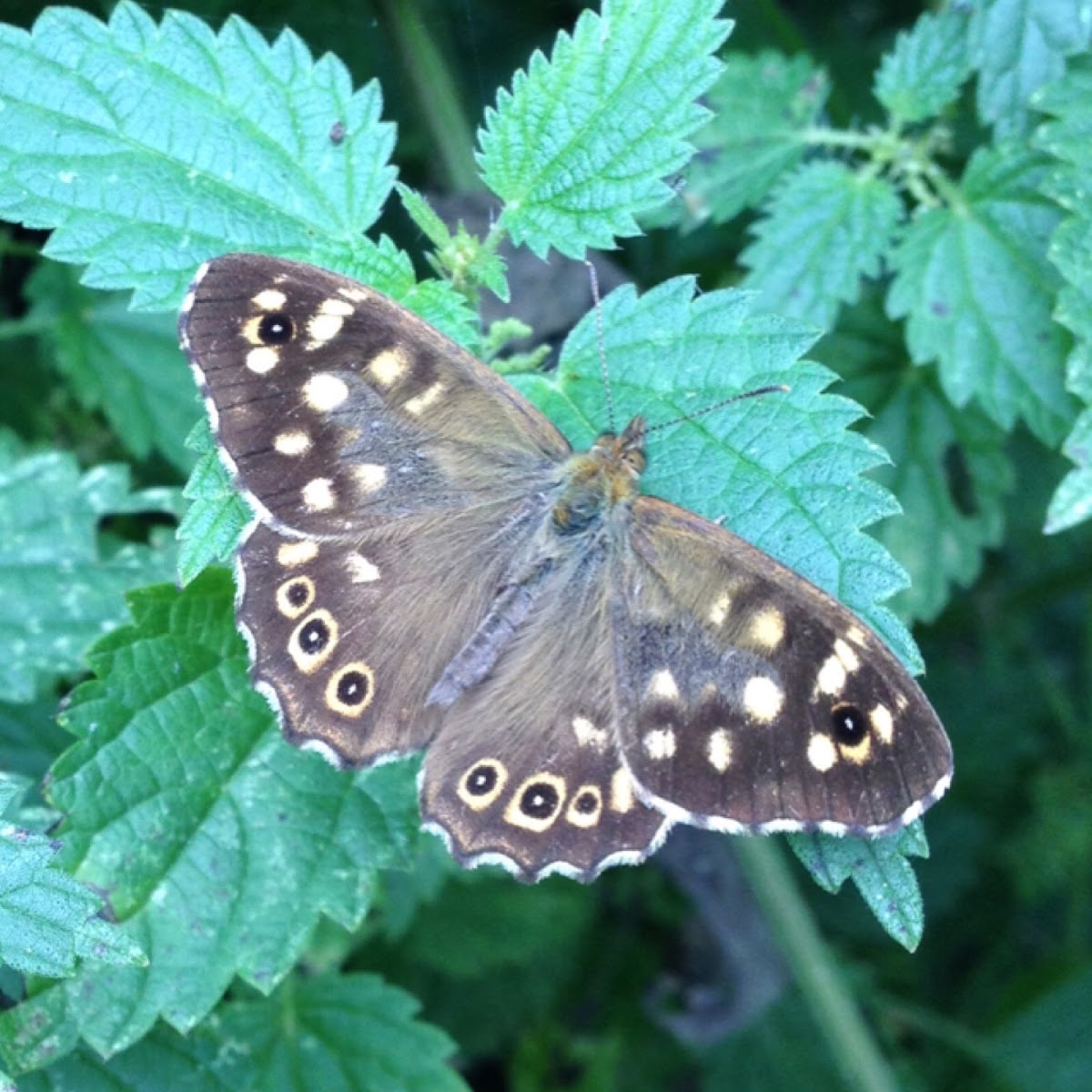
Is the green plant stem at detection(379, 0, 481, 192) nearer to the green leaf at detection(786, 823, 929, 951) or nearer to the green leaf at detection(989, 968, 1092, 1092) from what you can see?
the green leaf at detection(786, 823, 929, 951)

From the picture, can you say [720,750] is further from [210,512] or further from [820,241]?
[820,241]

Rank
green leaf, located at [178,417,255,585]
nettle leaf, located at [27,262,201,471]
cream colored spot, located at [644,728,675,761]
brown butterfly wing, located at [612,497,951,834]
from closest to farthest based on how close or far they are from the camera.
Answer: brown butterfly wing, located at [612,497,951,834], cream colored spot, located at [644,728,675,761], green leaf, located at [178,417,255,585], nettle leaf, located at [27,262,201,471]

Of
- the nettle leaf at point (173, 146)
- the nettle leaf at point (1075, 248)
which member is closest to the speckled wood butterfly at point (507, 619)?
the nettle leaf at point (173, 146)

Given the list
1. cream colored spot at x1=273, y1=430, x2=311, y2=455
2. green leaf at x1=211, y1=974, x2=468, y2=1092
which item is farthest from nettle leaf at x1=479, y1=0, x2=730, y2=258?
green leaf at x1=211, y1=974, x2=468, y2=1092

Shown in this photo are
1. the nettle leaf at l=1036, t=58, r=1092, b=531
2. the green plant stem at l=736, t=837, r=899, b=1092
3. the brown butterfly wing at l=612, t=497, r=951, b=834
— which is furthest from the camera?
the green plant stem at l=736, t=837, r=899, b=1092

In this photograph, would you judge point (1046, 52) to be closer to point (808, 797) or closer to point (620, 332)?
point (620, 332)

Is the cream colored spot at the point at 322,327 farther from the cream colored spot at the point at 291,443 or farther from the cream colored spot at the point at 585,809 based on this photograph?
the cream colored spot at the point at 585,809

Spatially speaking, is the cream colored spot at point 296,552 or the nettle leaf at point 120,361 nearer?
the cream colored spot at point 296,552

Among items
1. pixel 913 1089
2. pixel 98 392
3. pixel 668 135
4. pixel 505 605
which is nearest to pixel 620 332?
pixel 668 135
